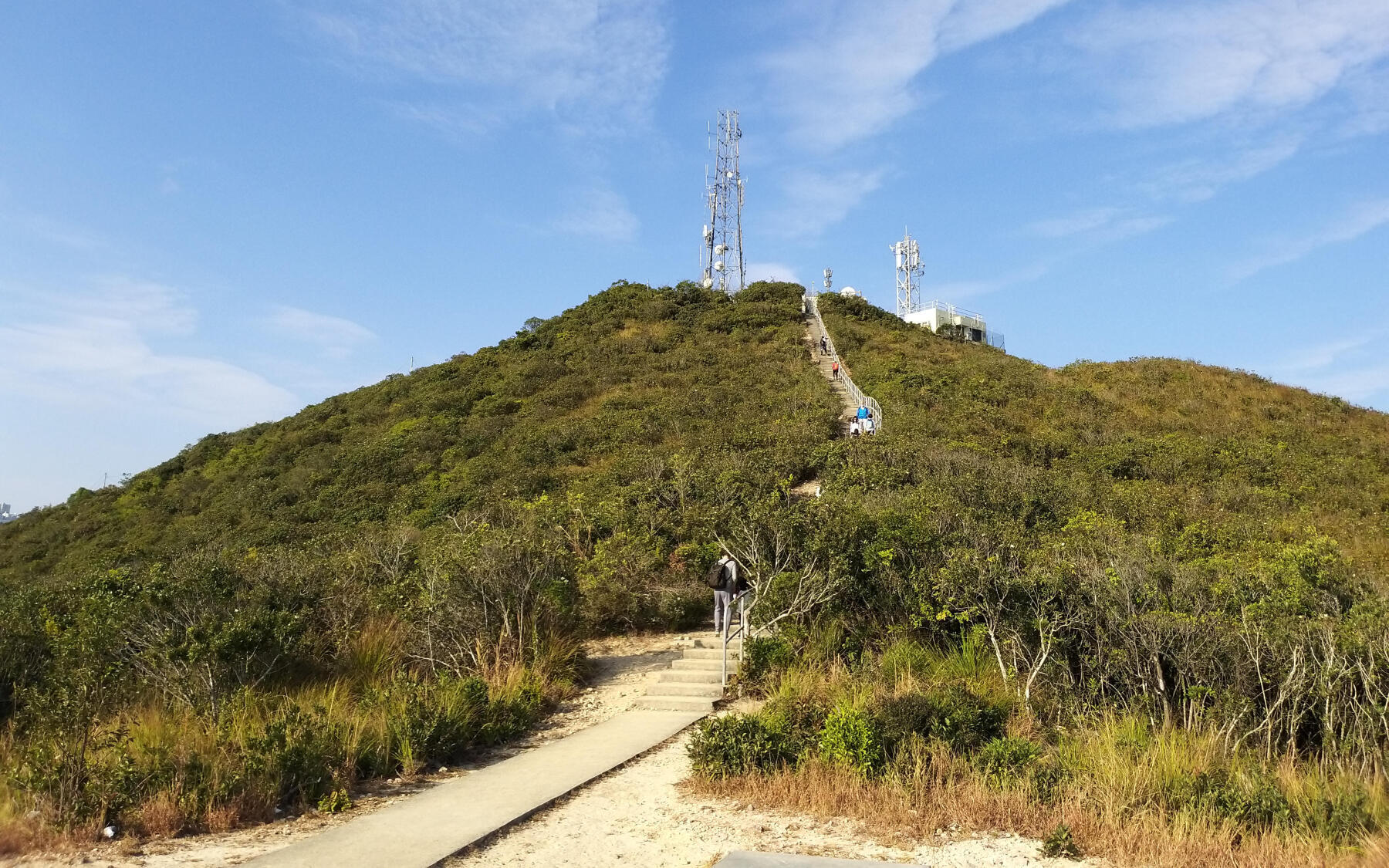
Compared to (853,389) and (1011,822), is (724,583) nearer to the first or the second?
(1011,822)

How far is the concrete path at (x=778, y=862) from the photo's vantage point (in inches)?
165

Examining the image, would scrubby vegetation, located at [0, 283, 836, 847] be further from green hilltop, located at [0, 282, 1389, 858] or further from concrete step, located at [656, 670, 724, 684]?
concrete step, located at [656, 670, 724, 684]

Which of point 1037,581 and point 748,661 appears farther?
point 748,661

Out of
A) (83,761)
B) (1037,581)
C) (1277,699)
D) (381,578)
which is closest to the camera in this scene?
(83,761)

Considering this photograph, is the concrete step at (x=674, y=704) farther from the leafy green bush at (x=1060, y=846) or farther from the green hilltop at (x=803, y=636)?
the leafy green bush at (x=1060, y=846)

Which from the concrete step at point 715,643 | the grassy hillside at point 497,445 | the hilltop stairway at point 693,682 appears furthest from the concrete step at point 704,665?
the grassy hillside at point 497,445

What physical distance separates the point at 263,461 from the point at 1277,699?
35078 millimetres

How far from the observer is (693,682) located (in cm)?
968

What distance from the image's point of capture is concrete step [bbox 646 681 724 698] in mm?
9305

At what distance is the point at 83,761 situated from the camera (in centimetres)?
533

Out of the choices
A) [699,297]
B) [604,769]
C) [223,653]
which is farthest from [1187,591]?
[699,297]

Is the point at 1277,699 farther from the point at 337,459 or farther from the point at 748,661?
the point at 337,459

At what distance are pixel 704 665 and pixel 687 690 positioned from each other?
697 millimetres

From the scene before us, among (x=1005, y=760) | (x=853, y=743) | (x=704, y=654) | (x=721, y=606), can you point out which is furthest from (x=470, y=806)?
(x=721, y=606)
